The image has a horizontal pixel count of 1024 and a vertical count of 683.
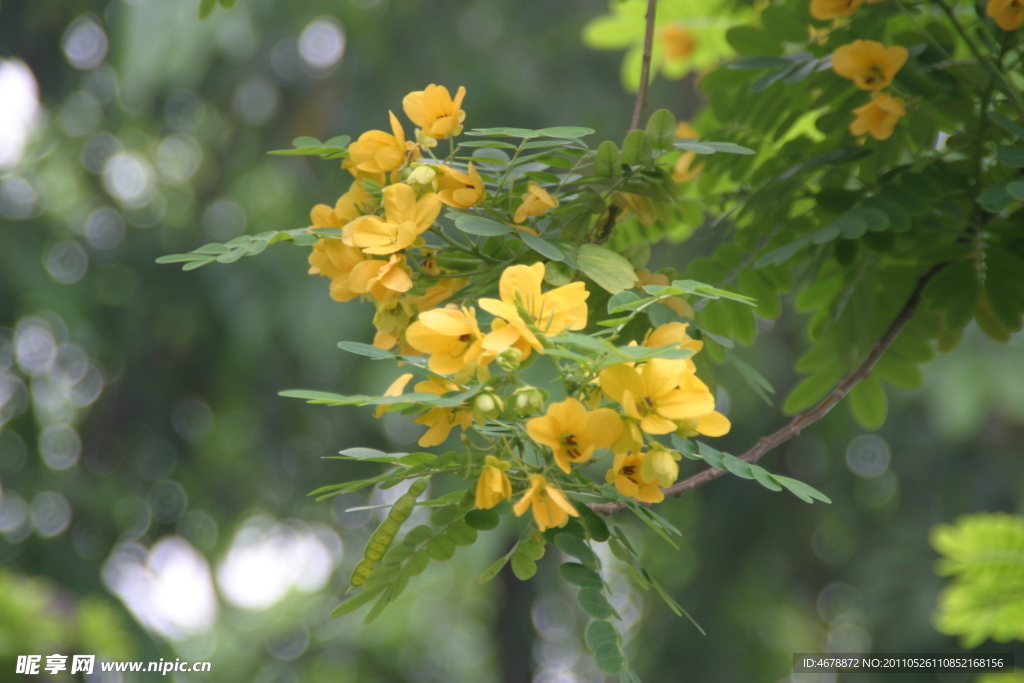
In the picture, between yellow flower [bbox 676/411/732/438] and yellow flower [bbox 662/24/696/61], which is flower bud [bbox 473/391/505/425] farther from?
yellow flower [bbox 662/24/696/61]

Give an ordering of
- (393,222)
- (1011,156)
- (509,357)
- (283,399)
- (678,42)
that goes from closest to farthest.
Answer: (509,357) < (393,222) < (1011,156) < (678,42) < (283,399)

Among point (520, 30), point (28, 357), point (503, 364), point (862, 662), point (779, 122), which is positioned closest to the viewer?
point (503, 364)

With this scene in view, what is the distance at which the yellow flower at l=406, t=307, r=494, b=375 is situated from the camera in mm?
440

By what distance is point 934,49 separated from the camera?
0.72 metres

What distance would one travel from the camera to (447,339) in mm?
453

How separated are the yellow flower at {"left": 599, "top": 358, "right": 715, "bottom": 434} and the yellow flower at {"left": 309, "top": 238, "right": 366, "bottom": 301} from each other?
0.20 metres

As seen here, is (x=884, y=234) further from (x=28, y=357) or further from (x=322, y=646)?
(x=28, y=357)

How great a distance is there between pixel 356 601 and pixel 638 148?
38 cm

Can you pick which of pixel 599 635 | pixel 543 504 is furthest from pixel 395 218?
pixel 599 635

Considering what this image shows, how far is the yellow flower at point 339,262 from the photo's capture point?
553 millimetres

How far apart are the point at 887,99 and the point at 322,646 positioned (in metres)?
3.67

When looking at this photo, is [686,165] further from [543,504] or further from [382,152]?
[543,504]

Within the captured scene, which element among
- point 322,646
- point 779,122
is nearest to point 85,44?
point 322,646

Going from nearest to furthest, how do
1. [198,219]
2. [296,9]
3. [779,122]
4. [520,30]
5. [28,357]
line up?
[779,122], [296,9], [520,30], [28,357], [198,219]
